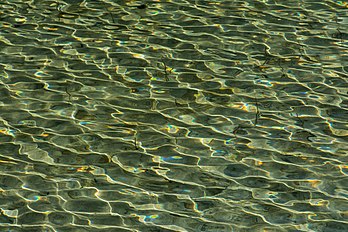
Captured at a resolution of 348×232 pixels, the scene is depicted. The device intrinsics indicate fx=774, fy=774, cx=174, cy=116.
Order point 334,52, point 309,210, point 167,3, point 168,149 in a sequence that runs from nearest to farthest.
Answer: point 309,210
point 168,149
point 334,52
point 167,3

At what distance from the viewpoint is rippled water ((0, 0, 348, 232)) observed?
2.85 metres

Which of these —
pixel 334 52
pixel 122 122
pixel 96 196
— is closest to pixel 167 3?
pixel 334 52

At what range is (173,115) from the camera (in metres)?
3.54

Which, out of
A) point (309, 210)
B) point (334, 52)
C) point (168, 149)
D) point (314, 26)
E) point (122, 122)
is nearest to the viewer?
point (309, 210)

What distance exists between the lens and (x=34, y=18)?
15.1 feet

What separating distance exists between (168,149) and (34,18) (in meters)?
1.73

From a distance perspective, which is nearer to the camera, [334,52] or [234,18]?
[334,52]

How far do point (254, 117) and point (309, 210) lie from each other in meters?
0.77

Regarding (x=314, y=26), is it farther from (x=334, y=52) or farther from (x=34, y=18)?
(x=34, y=18)

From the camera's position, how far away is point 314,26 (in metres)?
4.40

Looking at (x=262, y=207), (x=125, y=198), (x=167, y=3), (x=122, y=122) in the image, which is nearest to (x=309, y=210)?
(x=262, y=207)

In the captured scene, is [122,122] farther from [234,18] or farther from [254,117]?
Answer: [234,18]

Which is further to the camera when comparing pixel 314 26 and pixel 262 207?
pixel 314 26

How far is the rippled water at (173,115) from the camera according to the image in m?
2.85
